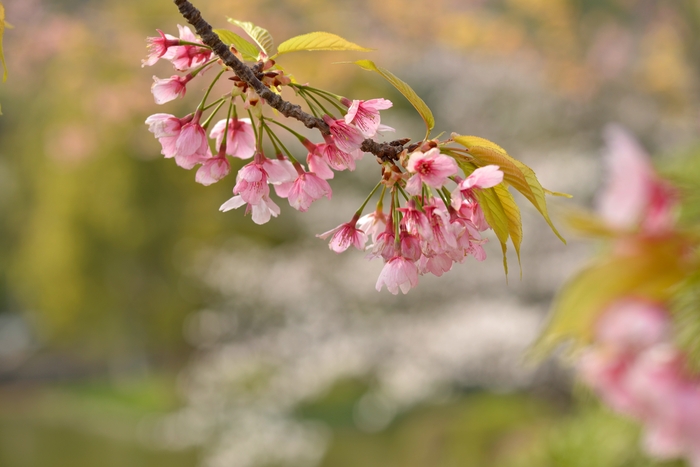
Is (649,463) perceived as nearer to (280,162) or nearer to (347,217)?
(280,162)

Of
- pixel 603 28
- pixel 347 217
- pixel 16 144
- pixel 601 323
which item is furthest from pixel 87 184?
pixel 601 323

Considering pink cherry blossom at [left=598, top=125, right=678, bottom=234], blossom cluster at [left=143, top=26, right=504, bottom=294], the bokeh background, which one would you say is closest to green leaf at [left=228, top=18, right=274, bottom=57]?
blossom cluster at [left=143, top=26, right=504, bottom=294]

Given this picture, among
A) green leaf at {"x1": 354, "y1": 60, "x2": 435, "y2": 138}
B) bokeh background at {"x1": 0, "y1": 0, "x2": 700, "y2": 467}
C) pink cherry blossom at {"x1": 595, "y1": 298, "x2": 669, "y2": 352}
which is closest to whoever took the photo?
green leaf at {"x1": 354, "y1": 60, "x2": 435, "y2": 138}

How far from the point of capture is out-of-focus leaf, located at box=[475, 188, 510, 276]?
0.29m

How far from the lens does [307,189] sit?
1.09 ft

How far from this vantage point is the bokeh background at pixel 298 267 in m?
3.20

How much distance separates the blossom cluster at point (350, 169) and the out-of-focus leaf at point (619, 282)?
0.46 metres

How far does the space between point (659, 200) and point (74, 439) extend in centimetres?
510

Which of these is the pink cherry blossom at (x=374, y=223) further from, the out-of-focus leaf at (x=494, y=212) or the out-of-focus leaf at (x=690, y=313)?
the out-of-focus leaf at (x=690, y=313)

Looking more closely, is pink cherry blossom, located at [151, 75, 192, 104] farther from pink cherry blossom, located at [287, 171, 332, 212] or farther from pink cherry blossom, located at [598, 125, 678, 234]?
pink cherry blossom, located at [598, 125, 678, 234]

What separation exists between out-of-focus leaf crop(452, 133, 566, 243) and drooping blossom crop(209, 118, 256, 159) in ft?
0.44

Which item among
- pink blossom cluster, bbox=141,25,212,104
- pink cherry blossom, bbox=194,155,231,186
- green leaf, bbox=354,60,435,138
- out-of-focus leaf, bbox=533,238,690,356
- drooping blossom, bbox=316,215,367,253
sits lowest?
drooping blossom, bbox=316,215,367,253

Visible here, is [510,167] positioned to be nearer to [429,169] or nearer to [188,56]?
[429,169]

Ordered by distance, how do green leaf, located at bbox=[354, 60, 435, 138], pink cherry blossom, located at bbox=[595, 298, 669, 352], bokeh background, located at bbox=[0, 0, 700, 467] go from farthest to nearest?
1. bokeh background, located at bbox=[0, 0, 700, 467]
2. pink cherry blossom, located at bbox=[595, 298, 669, 352]
3. green leaf, located at bbox=[354, 60, 435, 138]
